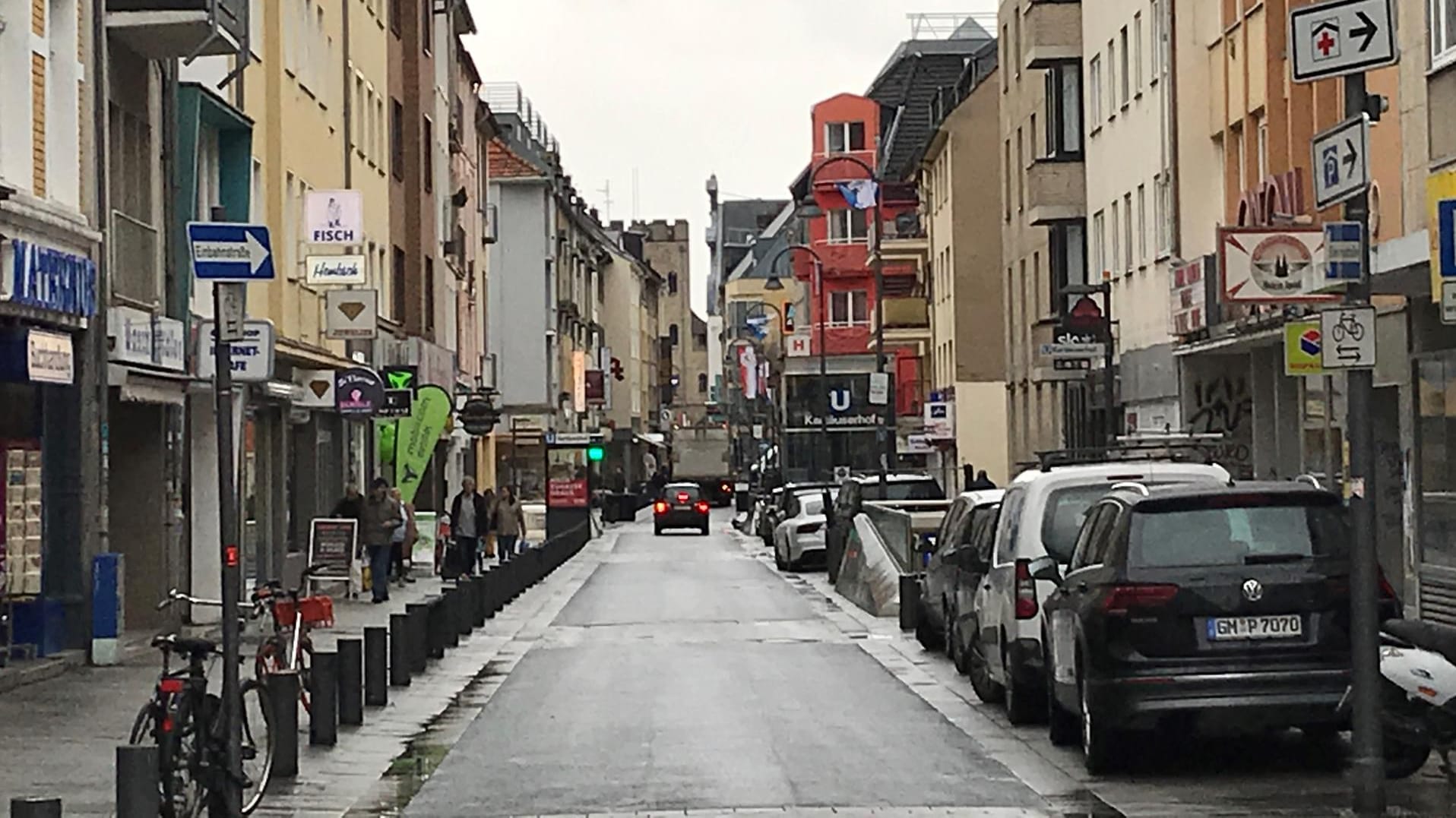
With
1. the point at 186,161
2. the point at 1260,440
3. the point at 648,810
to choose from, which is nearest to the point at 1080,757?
the point at 648,810

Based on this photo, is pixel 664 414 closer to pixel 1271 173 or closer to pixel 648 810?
pixel 1271 173

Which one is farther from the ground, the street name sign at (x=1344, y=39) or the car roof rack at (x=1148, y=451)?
the street name sign at (x=1344, y=39)

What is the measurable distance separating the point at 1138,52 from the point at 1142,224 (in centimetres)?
286

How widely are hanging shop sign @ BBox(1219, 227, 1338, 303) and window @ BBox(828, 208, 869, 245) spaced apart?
7844cm

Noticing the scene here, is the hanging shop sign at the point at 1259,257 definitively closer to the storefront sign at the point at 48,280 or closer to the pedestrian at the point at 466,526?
the storefront sign at the point at 48,280

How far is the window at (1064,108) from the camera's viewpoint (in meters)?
50.4

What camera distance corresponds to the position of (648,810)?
13180mm

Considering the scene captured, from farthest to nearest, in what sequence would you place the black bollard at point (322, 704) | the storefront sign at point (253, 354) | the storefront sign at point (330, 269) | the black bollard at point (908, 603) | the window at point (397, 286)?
the window at point (397, 286)
the storefront sign at point (330, 269)
the black bollard at point (908, 603)
the black bollard at point (322, 704)
the storefront sign at point (253, 354)

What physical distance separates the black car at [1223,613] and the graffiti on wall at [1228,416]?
69.8 feet

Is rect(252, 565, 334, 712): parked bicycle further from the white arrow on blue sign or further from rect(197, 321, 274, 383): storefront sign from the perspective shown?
the white arrow on blue sign

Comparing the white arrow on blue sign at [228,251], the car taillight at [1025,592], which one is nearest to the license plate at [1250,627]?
the car taillight at [1025,592]

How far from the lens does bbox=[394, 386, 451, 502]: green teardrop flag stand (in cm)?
4238

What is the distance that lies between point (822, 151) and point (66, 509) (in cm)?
8940

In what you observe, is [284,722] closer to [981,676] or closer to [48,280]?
[981,676]
